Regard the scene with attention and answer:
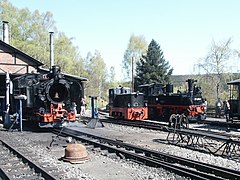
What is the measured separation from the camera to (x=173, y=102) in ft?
80.9

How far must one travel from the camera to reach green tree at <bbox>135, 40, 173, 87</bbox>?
47597 mm

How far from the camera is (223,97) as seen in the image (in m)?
42.1

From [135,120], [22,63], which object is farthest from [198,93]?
[22,63]

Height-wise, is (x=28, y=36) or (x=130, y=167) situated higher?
(x=28, y=36)

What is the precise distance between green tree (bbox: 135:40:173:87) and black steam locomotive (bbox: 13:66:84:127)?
30.3m

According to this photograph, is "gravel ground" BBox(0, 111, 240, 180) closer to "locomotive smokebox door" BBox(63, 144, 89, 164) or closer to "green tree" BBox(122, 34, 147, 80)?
"locomotive smokebox door" BBox(63, 144, 89, 164)

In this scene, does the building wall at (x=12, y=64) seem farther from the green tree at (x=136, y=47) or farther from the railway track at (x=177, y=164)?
the green tree at (x=136, y=47)

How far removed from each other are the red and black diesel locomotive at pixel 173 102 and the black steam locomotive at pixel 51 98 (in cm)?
883

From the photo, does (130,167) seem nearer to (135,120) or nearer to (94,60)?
(135,120)

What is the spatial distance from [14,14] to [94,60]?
1079 inches

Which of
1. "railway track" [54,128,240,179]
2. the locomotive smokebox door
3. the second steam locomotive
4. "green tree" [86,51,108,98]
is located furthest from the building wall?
"green tree" [86,51,108,98]

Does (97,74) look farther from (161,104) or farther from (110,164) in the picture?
(110,164)

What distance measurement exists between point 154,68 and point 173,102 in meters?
24.1

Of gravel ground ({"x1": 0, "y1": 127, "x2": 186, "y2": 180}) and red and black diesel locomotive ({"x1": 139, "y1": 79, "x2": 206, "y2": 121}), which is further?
red and black diesel locomotive ({"x1": 139, "y1": 79, "x2": 206, "y2": 121})
